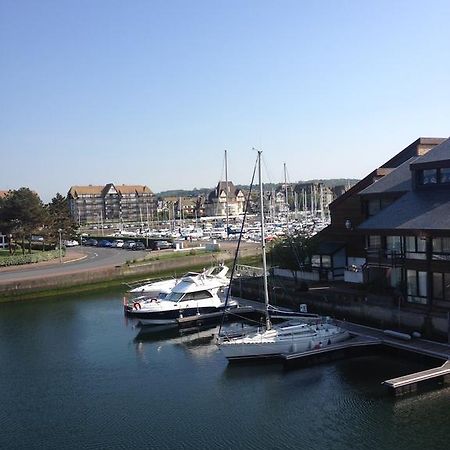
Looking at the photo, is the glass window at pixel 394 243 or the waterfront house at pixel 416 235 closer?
the waterfront house at pixel 416 235

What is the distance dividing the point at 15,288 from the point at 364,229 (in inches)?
1285

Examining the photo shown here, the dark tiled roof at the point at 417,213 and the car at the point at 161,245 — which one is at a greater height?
the dark tiled roof at the point at 417,213

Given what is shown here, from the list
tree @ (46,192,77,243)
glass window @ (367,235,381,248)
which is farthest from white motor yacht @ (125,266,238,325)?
tree @ (46,192,77,243)

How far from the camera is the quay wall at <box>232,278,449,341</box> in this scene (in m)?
26.2

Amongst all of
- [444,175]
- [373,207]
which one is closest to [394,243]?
[444,175]

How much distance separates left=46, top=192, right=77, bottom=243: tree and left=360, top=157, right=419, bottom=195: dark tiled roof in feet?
146

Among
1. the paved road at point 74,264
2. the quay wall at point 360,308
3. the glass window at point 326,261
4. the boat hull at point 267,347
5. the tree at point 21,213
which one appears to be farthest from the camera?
the tree at point 21,213

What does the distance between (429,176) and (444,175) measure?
3.54 feet

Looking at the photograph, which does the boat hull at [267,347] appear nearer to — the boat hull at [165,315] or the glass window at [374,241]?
the glass window at [374,241]

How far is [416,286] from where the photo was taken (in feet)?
91.4

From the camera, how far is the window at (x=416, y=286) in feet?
90.2

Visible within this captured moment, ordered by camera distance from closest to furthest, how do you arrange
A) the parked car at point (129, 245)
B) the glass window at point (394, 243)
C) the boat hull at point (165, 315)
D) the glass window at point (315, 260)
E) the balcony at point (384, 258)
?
the balcony at point (384, 258) < the glass window at point (394, 243) < the boat hull at point (165, 315) < the glass window at point (315, 260) < the parked car at point (129, 245)

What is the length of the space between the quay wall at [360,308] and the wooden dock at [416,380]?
3223 millimetres

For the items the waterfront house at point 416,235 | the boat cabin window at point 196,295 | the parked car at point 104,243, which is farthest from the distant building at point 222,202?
the waterfront house at point 416,235
